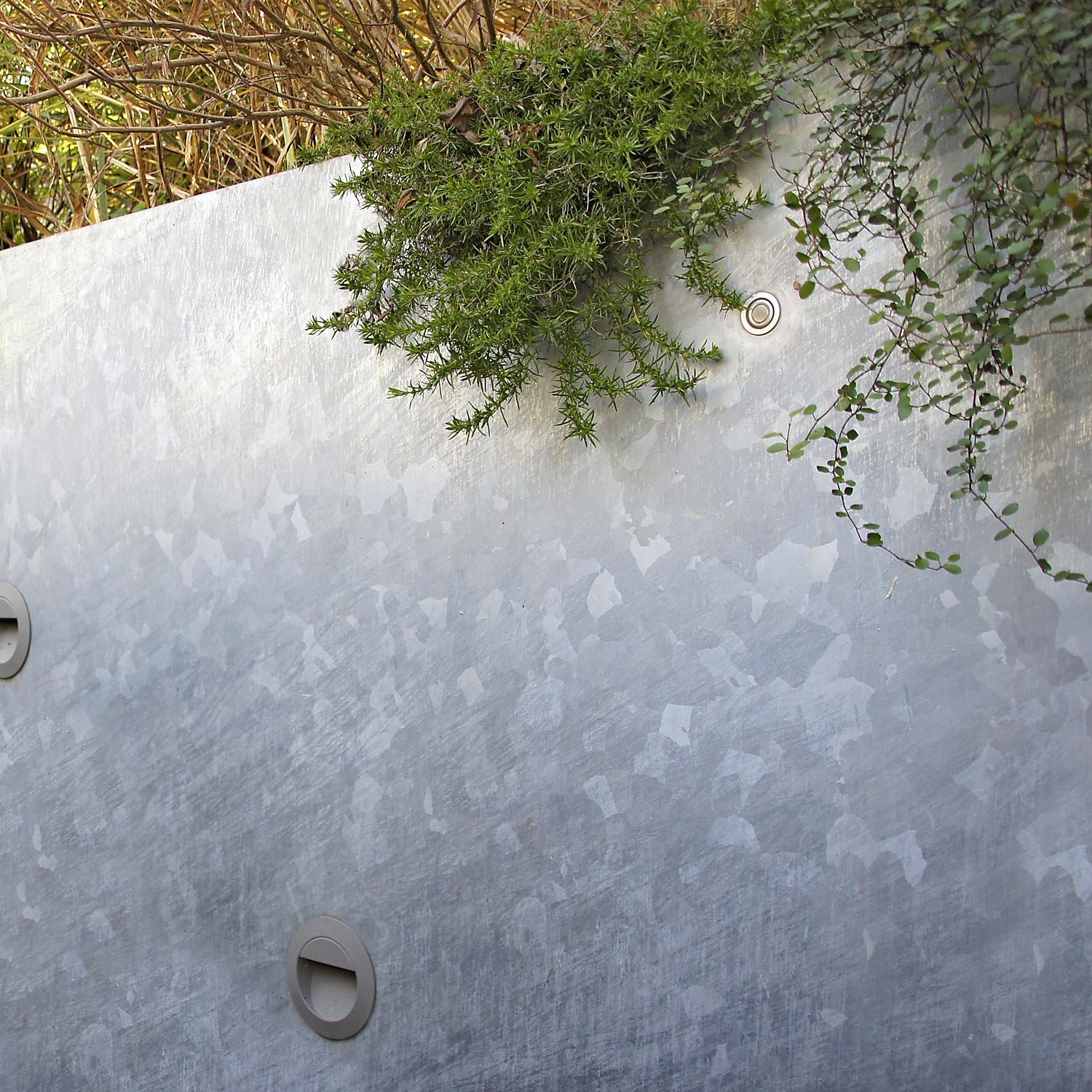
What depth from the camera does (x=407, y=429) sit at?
8.38 feet

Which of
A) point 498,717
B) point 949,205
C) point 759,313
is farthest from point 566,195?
point 498,717

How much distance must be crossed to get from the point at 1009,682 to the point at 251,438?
1.83 meters

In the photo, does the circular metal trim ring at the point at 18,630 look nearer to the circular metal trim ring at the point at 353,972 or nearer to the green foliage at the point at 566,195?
the circular metal trim ring at the point at 353,972

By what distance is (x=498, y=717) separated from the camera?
2416mm

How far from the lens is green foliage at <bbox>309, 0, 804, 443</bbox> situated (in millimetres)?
2041

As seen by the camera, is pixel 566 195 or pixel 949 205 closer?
pixel 949 205

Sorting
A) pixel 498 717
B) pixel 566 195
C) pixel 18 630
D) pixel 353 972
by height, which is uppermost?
pixel 566 195

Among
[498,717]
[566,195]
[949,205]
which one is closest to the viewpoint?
[949,205]

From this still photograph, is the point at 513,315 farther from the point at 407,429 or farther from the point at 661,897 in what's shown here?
the point at 661,897

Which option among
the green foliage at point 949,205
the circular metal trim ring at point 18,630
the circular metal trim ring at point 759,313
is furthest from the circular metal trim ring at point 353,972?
the circular metal trim ring at point 759,313

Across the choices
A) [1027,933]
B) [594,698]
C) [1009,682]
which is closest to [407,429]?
[594,698]

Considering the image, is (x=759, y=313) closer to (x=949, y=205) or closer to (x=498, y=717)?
(x=949, y=205)

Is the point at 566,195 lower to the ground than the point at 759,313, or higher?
higher

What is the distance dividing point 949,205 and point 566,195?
696 mm
